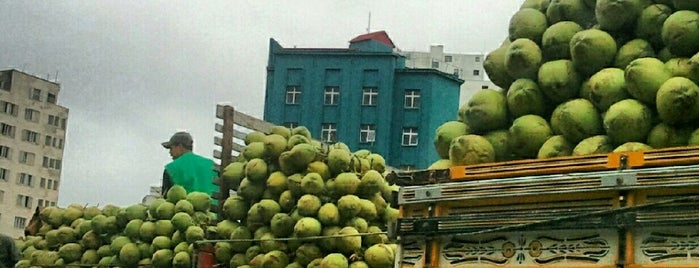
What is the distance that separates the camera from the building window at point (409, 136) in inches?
1745

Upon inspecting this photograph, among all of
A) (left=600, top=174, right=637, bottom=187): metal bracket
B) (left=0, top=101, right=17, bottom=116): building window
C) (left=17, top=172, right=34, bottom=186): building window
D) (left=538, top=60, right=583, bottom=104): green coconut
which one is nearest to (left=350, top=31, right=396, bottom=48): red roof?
(left=0, top=101, right=17, bottom=116): building window

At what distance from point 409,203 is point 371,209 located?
3187 millimetres

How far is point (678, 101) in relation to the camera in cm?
416

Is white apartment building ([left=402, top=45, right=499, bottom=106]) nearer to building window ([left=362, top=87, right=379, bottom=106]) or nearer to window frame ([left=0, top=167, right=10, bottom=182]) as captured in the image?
building window ([left=362, top=87, right=379, bottom=106])

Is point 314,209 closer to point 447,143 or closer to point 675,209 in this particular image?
point 447,143

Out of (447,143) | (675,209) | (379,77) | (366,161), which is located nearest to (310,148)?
(366,161)

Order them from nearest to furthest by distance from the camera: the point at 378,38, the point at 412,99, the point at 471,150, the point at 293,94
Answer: the point at 471,150 → the point at 412,99 → the point at 293,94 → the point at 378,38

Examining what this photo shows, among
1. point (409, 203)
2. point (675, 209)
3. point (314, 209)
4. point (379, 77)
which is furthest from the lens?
point (379, 77)

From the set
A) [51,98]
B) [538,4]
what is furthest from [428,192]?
[51,98]

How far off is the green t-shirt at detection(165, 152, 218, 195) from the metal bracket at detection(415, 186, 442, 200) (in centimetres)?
545

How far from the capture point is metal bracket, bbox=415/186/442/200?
14.1ft

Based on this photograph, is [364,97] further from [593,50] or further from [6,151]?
[593,50]

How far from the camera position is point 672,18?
443 cm

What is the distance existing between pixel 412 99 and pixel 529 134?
40149 millimetres
